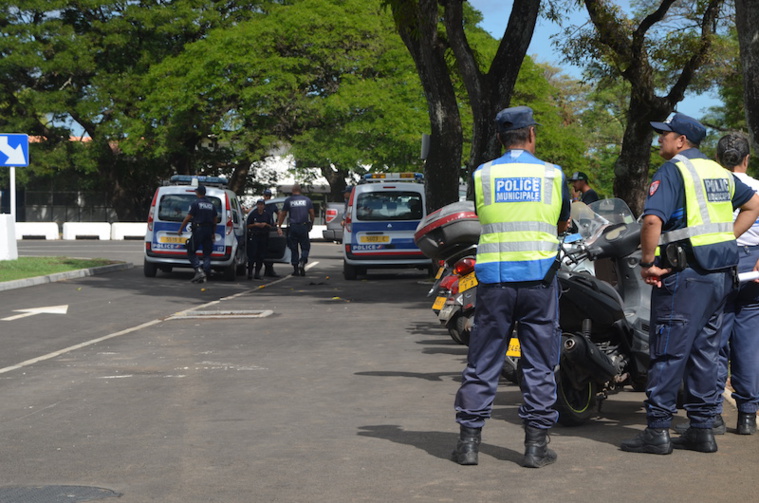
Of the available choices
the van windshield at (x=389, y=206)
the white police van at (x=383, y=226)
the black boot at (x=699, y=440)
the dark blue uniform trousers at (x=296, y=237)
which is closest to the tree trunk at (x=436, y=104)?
the white police van at (x=383, y=226)

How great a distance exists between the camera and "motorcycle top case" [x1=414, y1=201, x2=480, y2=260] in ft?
26.1

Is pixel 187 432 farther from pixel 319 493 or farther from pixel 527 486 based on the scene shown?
pixel 527 486

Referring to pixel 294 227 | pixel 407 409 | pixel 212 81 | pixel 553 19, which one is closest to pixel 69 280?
pixel 294 227

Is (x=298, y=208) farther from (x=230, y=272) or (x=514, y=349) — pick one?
(x=514, y=349)

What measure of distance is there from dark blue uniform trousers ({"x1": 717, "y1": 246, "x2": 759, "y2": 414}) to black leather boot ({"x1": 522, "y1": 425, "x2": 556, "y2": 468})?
158 cm

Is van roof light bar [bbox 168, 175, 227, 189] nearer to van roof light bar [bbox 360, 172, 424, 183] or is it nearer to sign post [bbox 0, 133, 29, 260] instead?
van roof light bar [bbox 360, 172, 424, 183]

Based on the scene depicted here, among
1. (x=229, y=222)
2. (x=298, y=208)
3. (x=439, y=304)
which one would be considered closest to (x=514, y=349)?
(x=439, y=304)

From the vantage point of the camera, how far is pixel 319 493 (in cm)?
538

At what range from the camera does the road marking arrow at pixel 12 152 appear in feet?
81.9

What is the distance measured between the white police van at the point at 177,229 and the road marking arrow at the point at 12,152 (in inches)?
163

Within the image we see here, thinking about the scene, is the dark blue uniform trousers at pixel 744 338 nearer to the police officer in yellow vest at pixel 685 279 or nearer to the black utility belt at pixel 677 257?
the police officer in yellow vest at pixel 685 279

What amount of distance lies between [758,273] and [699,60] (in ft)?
52.0

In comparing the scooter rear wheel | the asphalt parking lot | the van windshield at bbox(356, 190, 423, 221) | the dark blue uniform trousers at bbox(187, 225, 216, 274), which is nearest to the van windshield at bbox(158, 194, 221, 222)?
the dark blue uniform trousers at bbox(187, 225, 216, 274)

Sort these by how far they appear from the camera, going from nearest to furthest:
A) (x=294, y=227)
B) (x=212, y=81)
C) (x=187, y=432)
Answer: (x=187, y=432) → (x=294, y=227) → (x=212, y=81)
